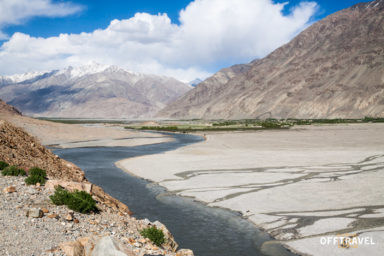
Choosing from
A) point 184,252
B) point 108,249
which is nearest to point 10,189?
point 108,249

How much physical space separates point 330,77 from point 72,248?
162 meters

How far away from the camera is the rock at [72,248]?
26.7 feet

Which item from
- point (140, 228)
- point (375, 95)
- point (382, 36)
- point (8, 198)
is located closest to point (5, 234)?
point (8, 198)

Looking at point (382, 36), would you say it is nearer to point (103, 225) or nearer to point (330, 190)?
point (330, 190)

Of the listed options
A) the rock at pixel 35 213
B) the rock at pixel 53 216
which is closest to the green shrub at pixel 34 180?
the rock at pixel 35 213

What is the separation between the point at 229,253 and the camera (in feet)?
36.4

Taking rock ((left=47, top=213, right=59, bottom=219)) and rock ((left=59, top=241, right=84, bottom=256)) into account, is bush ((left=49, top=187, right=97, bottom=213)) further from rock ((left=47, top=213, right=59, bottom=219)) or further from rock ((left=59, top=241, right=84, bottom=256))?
rock ((left=59, top=241, right=84, bottom=256))

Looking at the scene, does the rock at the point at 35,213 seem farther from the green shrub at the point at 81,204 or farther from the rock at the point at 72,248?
the rock at the point at 72,248

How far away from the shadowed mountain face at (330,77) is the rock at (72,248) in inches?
5178

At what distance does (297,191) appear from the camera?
58.1ft

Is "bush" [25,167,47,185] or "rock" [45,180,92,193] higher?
Result: "bush" [25,167,47,185]

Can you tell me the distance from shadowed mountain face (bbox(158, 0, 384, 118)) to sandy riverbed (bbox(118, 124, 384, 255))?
111 m

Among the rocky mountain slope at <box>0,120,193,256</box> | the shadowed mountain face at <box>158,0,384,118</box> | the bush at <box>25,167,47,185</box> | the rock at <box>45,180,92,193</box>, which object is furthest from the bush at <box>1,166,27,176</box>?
the shadowed mountain face at <box>158,0,384,118</box>

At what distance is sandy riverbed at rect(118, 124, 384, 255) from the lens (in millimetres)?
12167
